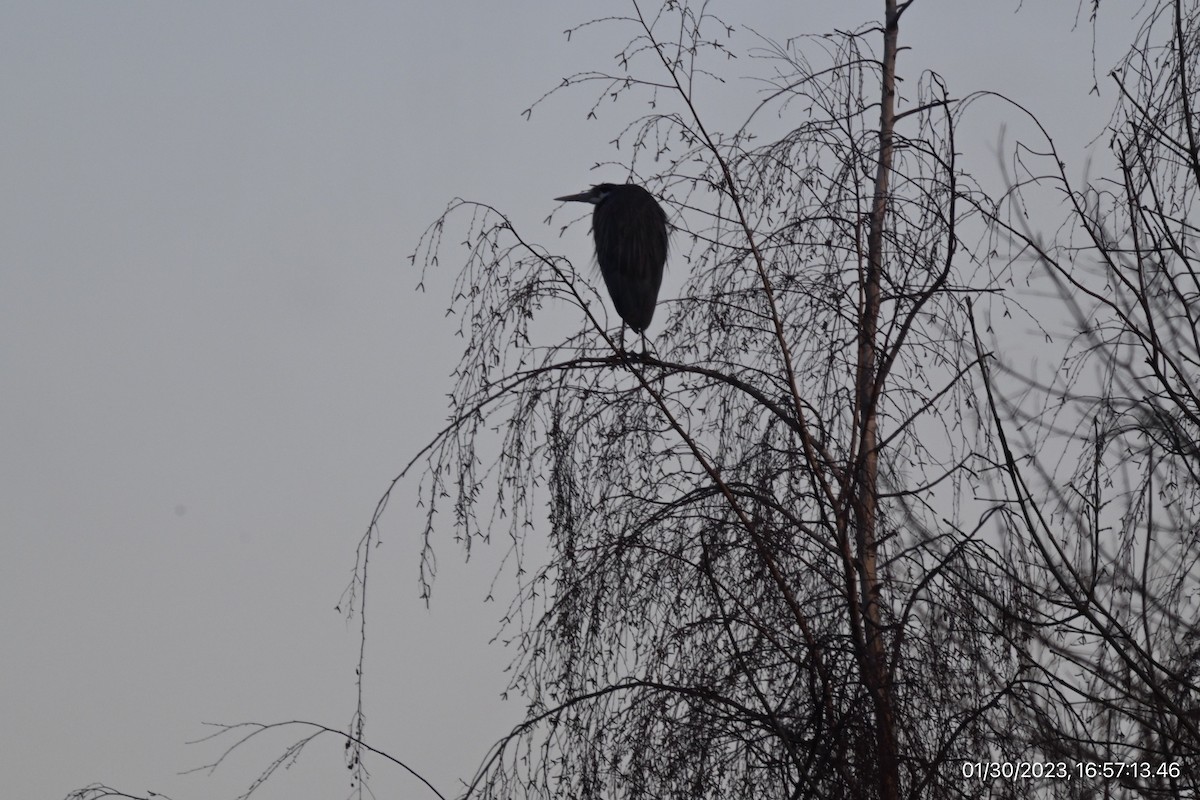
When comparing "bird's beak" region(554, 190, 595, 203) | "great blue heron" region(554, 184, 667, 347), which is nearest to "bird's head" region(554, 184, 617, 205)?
"bird's beak" region(554, 190, 595, 203)

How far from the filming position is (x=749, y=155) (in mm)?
3746

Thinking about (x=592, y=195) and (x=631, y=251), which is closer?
(x=631, y=251)

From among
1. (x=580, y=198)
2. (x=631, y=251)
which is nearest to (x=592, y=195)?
(x=580, y=198)

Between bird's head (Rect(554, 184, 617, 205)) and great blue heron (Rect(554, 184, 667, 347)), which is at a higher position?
bird's head (Rect(554, 184, 617, 205))

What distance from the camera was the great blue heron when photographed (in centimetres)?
556

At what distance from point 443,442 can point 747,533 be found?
0.78m

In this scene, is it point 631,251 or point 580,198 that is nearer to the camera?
point 631,251

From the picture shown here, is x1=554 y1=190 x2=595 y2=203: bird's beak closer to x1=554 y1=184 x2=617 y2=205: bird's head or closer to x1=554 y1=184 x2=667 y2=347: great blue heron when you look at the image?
x1=554 y1=184 x2=617 y2=205: bird's head

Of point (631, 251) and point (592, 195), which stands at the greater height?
point (592, 195)

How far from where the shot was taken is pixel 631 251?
219 inches

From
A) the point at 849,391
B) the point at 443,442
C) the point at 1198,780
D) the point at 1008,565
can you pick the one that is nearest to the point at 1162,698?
the point at 1198,780

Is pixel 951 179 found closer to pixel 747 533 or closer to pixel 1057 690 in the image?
pixel 747 533

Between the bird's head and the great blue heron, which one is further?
the bird's head

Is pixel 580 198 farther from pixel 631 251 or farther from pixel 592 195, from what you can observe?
pixel 631 251
